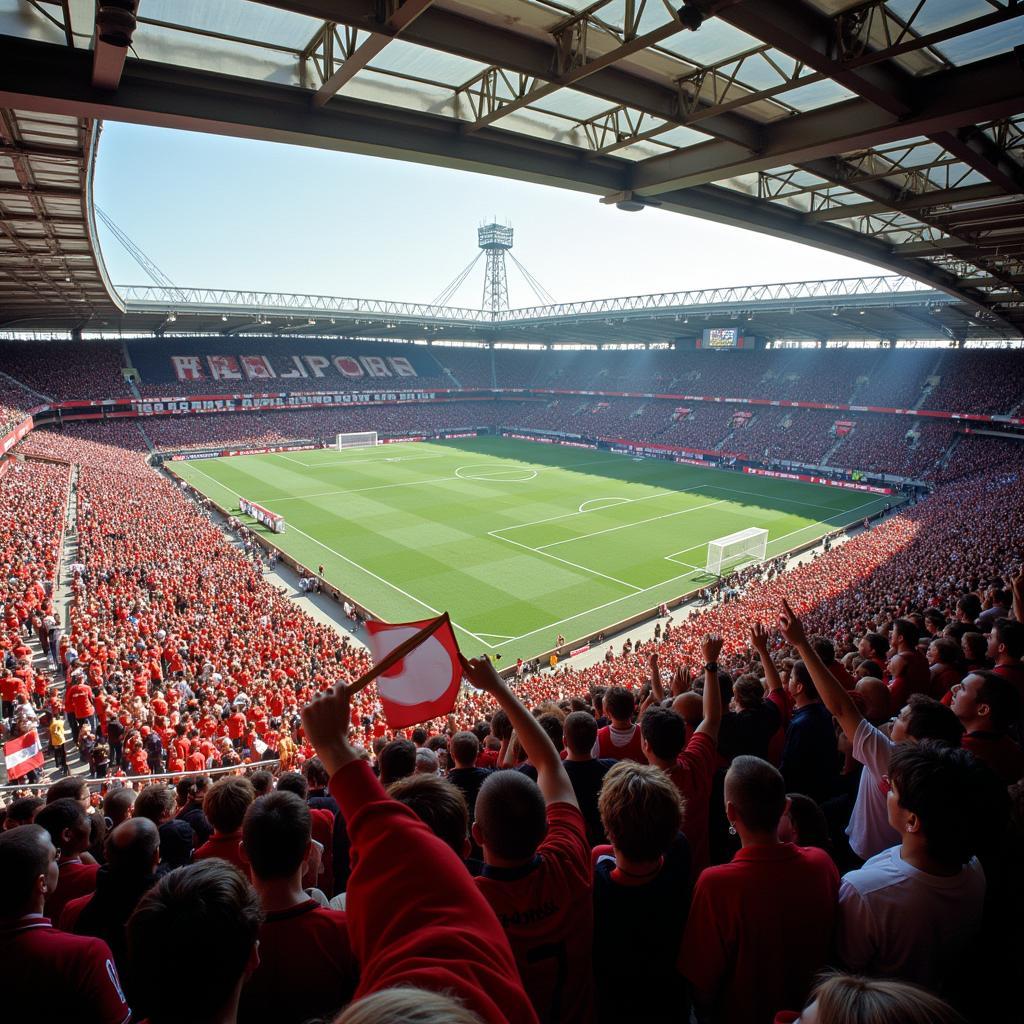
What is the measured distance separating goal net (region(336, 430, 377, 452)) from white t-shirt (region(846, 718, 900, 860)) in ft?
205

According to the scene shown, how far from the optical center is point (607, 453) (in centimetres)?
6469

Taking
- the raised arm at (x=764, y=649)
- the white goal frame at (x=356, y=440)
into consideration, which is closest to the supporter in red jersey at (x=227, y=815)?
the raised arm at (x=764, y=649)

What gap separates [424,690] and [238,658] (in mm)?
14949

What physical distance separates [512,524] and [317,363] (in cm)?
4672

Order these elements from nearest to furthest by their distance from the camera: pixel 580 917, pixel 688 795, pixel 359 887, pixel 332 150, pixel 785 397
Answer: pixel 359 887
pixel 580 917
pixel 688 795
pixel 332 150
pixel 785 397

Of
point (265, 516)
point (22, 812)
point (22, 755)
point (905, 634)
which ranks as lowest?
point (22, 755)

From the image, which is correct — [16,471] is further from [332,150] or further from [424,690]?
[424,690]

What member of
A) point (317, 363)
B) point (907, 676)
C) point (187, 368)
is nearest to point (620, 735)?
point (907, 676)

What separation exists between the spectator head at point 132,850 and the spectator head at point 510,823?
81.9 inches

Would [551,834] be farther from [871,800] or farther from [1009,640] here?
[1009,640]

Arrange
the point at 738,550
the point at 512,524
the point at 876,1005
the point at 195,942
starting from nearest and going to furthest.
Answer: the point at 876,1005, the point at 195,942, the point at 738,550, the point at 512,524

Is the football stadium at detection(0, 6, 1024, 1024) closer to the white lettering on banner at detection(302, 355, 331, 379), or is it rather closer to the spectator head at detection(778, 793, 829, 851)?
the spectator head at detection(778, 793, 829, 851)

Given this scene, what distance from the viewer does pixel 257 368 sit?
6950cm

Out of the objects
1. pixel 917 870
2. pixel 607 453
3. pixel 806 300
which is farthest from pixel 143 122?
pixel 607 453
